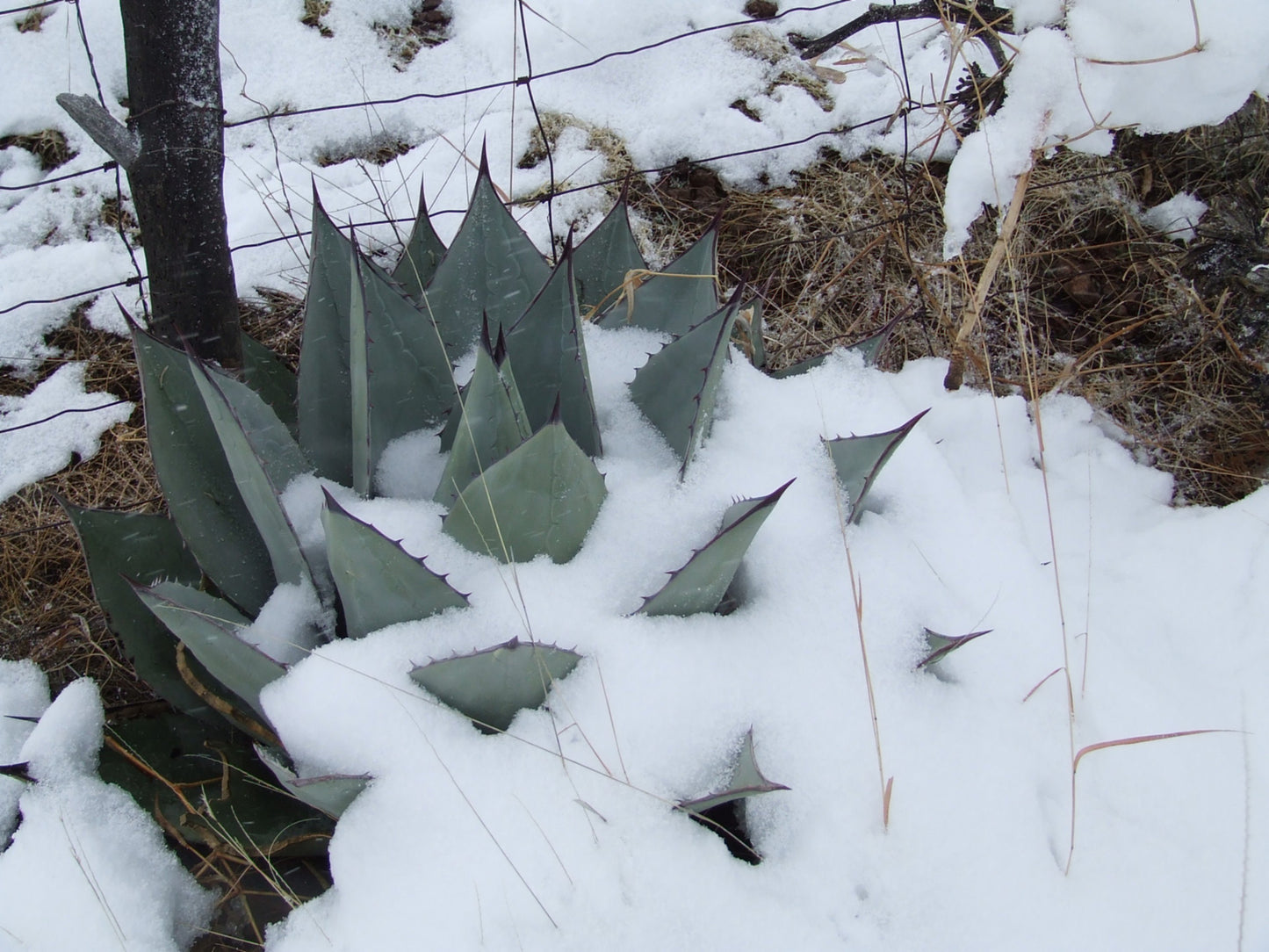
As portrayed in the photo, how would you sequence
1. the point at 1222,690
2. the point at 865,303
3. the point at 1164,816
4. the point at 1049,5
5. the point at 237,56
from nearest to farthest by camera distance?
the point at 1164,816 < the point at 1222,690 < the point at 1049,5 < the point at 865,303 < the point at 237,56

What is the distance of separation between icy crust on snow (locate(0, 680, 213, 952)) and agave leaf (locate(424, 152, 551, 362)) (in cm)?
79

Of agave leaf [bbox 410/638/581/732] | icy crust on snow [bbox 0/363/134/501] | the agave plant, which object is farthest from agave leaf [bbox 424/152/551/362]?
icy crust on snow [bbox 0/363/134/501]

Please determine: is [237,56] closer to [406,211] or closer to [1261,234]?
[406,211]

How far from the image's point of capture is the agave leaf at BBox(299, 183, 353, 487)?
4.03ft

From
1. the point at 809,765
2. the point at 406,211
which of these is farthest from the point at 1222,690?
the point at 406,211

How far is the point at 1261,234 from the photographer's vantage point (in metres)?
1.91

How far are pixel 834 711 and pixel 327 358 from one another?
894 mm

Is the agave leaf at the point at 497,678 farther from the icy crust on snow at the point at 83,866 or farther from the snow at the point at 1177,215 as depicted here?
the snow at the point at 1177,215

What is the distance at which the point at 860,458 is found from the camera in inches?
48.9

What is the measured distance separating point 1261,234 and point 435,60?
7.59ft

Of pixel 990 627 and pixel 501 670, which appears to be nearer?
pixel 501 670

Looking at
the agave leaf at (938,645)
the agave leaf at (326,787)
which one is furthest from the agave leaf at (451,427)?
the agave leaf at (938,645)

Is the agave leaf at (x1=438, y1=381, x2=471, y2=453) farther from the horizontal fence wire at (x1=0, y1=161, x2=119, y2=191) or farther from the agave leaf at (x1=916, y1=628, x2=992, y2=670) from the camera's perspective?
the horizontal fence wire at (x1=0, y1=161, x2=119, y2=191)

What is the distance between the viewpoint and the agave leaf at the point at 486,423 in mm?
1043
